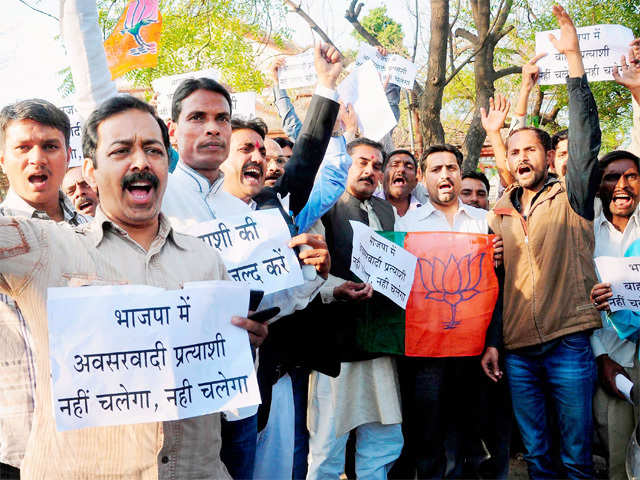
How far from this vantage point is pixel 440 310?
3.78 m

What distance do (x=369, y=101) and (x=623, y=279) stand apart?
2264 millimetres

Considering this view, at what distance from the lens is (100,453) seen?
5.38ft

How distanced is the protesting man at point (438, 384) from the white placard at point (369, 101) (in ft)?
1.76

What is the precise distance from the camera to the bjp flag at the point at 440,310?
3770mm

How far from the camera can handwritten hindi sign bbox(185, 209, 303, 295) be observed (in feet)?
7.94

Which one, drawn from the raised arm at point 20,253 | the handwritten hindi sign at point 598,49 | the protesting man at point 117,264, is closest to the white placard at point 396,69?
the handwritten hindi sign at point 598,49

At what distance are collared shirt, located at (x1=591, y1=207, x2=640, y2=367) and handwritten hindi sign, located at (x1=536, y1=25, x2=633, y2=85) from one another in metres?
1.66

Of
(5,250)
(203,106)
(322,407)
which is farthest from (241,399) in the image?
(322,407)

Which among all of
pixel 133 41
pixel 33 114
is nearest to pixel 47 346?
pixel 33 114

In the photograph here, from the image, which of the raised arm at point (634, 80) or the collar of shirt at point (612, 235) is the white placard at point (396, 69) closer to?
the raised arm at point (634, 80)

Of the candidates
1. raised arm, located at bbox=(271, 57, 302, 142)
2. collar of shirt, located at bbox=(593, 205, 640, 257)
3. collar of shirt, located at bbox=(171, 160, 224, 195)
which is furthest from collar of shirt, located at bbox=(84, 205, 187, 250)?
raised arm, located at bbox=(271, 57, 302, 142)

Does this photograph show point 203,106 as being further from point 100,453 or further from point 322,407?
point 322,407

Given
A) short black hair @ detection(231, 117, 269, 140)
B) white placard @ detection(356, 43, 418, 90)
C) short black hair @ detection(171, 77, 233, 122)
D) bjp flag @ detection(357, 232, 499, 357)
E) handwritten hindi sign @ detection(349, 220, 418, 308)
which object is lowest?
bjp flag @ detection(357, 232, 499, 357)

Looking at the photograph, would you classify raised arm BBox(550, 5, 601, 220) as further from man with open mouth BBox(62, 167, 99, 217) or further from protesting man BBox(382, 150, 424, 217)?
man with open mouth BBox(62, 167, 99, 217)
